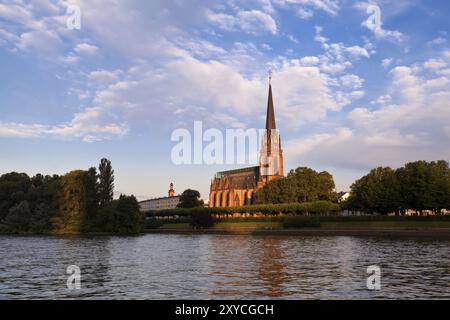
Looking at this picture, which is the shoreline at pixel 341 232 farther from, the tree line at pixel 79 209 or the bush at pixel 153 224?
the tree line at pixel 79 209

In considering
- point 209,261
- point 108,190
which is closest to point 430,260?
point 209,261

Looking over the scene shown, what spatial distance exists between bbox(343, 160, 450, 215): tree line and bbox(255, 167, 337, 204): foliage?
1233 inches

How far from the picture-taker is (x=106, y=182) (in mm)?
113875

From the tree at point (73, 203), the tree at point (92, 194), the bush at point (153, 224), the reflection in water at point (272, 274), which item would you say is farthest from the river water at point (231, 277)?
the bush at point (153, 224)

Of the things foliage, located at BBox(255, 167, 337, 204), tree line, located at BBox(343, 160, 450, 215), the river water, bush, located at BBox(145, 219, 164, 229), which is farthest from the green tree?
tree line, located at BBox(343, 160, 450, 215)

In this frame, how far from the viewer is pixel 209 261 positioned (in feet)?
148

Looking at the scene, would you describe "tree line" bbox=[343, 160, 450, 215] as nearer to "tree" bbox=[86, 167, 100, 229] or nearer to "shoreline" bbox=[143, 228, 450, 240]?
"shoreline" bbox=[143, 228, 450, 240]

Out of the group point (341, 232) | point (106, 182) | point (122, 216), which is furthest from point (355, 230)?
point (106, 182)

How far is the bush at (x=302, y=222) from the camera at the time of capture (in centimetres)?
11486

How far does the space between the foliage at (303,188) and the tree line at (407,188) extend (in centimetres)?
3132

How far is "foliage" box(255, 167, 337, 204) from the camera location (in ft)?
500
